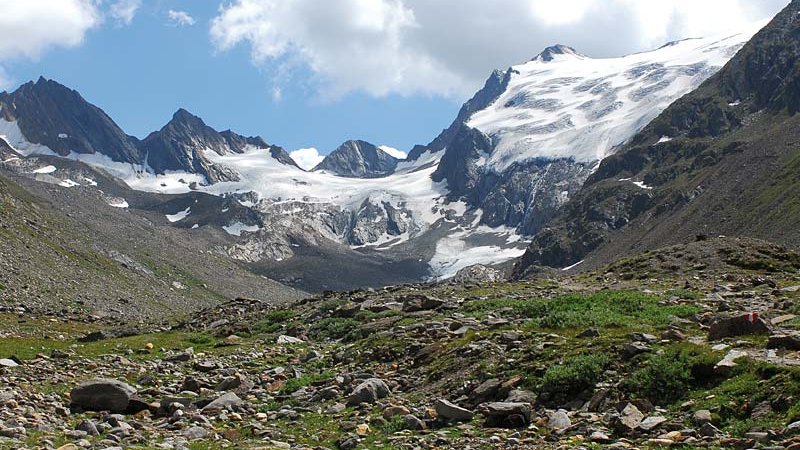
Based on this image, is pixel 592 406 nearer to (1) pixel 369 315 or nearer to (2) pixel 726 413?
(2) pixel 726 413

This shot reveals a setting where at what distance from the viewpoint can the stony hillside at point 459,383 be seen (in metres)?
15.8

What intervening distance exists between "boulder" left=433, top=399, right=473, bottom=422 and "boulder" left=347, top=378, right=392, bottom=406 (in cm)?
304

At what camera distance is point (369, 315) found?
37.7 metres

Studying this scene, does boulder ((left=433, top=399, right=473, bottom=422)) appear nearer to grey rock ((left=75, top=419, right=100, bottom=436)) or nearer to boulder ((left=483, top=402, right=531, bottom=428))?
boulder ((left=483, top=402, right=531, bottom=428))

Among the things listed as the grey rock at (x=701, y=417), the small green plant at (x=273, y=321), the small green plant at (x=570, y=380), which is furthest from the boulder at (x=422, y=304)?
the grey rock at (x=701, y=417)

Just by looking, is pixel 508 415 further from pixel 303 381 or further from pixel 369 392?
pixel 303 381

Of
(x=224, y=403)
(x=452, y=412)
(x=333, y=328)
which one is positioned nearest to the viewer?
(x=452, y=412)

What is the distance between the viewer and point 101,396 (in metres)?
20.6

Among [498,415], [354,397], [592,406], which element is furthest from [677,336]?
[354,397]

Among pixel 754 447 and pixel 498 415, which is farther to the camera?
pixel 498 415

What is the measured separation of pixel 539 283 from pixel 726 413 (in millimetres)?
36270

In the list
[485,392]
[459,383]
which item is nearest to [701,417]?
[485,392]

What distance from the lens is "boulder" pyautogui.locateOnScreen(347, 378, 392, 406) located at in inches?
829

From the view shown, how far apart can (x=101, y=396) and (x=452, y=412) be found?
959 centimetres
